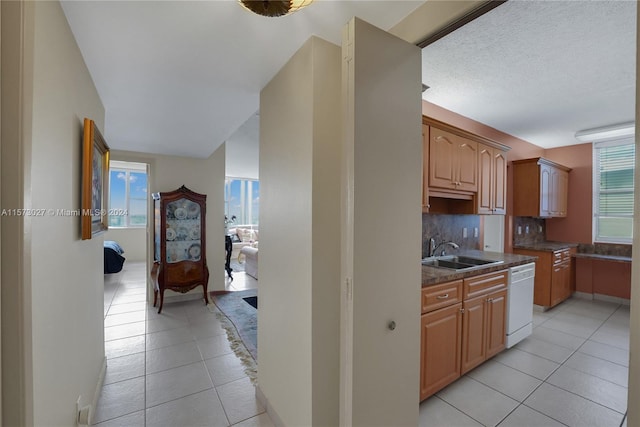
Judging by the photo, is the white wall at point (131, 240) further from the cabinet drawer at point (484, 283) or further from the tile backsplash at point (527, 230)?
the tile backsplash at point (527, 230)

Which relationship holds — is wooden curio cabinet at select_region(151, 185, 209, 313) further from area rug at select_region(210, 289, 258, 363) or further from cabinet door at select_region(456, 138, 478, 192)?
cabinet door at select_region(456, 138, 478, 192)

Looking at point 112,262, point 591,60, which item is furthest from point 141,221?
point 591,60

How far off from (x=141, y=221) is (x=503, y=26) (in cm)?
875

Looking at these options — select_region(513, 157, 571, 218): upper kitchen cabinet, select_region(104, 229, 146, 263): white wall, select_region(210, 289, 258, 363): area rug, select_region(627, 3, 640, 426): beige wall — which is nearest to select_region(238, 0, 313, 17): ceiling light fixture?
select_region(627, 3, 640, 426): beige wall

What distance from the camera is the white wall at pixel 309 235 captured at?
1417 mm

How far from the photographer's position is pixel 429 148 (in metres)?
2.38

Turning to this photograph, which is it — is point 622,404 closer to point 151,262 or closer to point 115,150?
point 151,262

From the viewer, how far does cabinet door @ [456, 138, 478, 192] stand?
270 cm

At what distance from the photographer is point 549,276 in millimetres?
3832

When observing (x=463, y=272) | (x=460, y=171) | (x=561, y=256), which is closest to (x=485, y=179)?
(x=460, y=171)

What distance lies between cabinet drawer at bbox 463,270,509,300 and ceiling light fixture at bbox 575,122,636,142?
276cm

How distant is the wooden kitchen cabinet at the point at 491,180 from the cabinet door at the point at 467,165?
9cm

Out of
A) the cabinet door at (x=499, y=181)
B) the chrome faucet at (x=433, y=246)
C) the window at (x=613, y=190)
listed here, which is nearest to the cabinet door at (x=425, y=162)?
the chrome faucet at (x=433, y=246)

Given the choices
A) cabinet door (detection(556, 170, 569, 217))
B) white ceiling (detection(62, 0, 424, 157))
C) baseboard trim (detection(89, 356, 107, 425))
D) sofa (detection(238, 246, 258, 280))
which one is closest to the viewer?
white ceiling (detection(62, 0, 424, 157))
